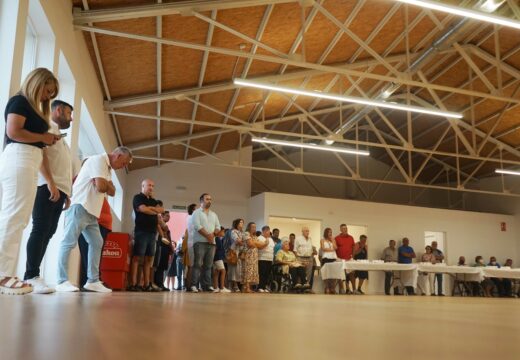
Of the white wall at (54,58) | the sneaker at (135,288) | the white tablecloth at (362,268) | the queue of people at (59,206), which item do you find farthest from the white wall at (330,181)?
the sneaker at (135,288)

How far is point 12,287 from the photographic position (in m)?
2.25

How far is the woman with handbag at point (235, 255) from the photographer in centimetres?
769

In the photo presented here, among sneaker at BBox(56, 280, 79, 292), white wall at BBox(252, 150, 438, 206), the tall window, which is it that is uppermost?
white wall at BBox(252, 150, 438, 206)

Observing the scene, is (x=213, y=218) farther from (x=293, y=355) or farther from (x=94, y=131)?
(x=293, y=355)

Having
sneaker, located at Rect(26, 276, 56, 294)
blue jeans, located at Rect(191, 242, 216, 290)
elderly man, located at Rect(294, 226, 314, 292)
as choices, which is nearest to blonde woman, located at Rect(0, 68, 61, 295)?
sneaker, located at Rect(26, 276, 56, 294)

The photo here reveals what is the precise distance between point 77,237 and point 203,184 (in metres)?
9.62

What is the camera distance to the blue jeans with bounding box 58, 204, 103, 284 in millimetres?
3390

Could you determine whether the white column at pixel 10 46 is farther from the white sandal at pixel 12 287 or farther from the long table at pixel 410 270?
the long table at pixel 410 270

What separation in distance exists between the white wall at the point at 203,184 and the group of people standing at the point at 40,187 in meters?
8.88

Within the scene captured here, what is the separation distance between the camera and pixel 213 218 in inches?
249

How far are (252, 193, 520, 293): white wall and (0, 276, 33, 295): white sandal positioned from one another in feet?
33.3

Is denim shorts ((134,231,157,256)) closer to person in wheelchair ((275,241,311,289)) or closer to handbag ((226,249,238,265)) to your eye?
handbag ((226,249,238,265))

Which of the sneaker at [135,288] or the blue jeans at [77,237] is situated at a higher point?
the blue jeans at [77,237]

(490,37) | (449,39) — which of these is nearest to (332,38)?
(449,39)
